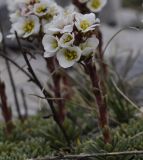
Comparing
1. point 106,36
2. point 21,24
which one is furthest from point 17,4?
point 106,36

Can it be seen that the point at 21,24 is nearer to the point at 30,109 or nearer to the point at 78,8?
the point at 78,8

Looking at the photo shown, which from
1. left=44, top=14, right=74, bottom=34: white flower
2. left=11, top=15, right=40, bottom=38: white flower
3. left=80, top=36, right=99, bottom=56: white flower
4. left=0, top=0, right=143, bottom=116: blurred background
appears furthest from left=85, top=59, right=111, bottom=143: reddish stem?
left=11, top=15, right=40, bottom=38: white flower

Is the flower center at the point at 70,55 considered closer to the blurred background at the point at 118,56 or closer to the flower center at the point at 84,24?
the flower center at the point at 84,24

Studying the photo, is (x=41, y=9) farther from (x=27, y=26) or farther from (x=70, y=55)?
(x=70, y=55)

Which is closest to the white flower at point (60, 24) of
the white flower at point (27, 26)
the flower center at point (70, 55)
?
the flower center at point (70, 55)

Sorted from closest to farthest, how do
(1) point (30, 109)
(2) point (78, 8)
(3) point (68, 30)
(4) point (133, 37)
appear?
1. (3) point (68, 30)
2. (2) point (78, 8)
3. (1) point (30, 109)
4. (4) point (133, 37)

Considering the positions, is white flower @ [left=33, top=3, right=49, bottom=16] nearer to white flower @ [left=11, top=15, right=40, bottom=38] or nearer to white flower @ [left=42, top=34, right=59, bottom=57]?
white flower @ [left=11, top=15, right=40, bottom=38]
